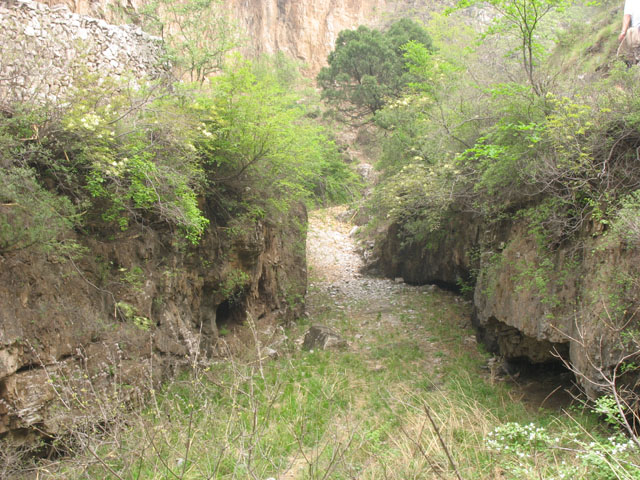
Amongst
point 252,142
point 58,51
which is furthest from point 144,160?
point 58,51

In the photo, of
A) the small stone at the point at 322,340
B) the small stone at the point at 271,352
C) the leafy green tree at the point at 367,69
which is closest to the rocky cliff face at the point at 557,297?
the small stone at the point at 322,340

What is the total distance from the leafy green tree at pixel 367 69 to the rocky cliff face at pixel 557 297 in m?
11.9

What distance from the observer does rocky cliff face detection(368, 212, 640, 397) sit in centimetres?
496

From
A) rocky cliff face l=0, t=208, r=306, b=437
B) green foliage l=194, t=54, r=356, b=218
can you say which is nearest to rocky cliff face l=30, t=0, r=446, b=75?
green foliage l=194, t=54, r=356, b=218

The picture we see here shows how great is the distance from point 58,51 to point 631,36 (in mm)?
11948

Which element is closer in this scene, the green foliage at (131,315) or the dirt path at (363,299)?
the green foliage at (131,315)

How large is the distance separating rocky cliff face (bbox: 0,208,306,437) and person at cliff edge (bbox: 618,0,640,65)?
9.02 m

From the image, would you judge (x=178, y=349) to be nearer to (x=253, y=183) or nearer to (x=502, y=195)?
(x=253, y=183)

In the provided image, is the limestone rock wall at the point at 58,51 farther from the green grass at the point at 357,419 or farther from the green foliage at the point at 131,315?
the green grass at the point at 357,419

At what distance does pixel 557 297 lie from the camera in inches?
252

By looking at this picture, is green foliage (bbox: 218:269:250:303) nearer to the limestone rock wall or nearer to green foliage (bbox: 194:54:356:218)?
green foliage (bbox: 194:54:356:218)

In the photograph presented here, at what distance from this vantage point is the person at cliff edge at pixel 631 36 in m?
9.24

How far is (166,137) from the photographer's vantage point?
23.2 feet

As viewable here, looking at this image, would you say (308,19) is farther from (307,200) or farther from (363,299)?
(363,299)
